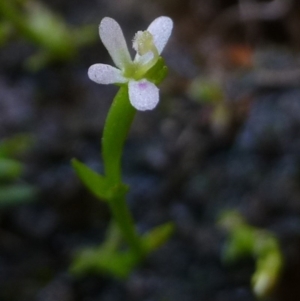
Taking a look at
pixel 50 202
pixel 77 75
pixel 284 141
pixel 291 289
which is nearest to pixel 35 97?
pixel 77 75

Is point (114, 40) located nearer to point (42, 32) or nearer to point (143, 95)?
point (143, 95)

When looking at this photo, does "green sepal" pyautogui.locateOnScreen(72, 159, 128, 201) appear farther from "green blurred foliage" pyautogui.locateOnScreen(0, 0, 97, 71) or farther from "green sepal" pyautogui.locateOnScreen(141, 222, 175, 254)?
"green blurred foliage" pyautogui.locateOnScreen(0, 0, 97, 71)

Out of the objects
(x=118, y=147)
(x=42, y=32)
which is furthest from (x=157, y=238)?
(x=42, y=32)

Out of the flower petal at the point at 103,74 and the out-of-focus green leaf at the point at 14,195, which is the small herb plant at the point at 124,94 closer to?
the flower petal at the point at 103,74

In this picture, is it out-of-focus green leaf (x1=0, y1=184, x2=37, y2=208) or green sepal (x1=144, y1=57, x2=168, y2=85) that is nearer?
green sepal (x1=144, y1=57, x2=168, y2=85)

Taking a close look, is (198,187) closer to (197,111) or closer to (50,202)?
(197,111)

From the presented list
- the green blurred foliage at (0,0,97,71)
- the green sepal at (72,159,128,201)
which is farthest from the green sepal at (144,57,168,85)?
the green blurred foliage at (0,0,97,71)
